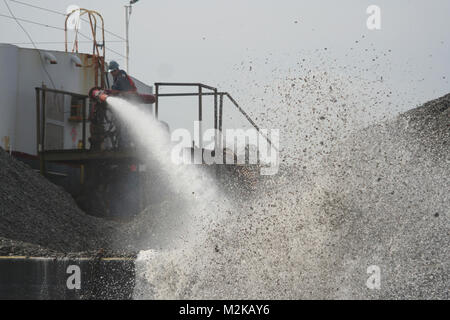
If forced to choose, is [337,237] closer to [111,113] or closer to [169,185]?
[169,185]

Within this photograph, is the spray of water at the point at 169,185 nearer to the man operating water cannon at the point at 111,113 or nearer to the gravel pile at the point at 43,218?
the man operating water cannon at the point at 111,113

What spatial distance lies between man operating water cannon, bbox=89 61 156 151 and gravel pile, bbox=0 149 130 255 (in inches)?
60.3

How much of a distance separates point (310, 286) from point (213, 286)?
3.09ft

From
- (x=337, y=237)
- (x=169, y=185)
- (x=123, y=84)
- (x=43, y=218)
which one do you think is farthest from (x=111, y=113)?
(x=337, y=237)

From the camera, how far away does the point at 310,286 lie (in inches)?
229

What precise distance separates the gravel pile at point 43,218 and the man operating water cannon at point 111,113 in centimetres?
153

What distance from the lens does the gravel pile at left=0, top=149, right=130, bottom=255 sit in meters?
9.51

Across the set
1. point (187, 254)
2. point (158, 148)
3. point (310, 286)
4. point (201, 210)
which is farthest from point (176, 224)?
point (310, 286)

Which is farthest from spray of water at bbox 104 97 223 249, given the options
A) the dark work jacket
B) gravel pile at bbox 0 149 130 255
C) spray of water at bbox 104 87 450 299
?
spray of water at bbox 104 87 450 299

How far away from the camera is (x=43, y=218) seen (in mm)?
10578

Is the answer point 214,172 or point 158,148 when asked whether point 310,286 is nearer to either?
point 214,172

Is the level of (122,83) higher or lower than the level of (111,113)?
higher

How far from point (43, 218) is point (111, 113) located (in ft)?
12.2

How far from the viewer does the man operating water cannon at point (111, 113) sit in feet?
42.9
